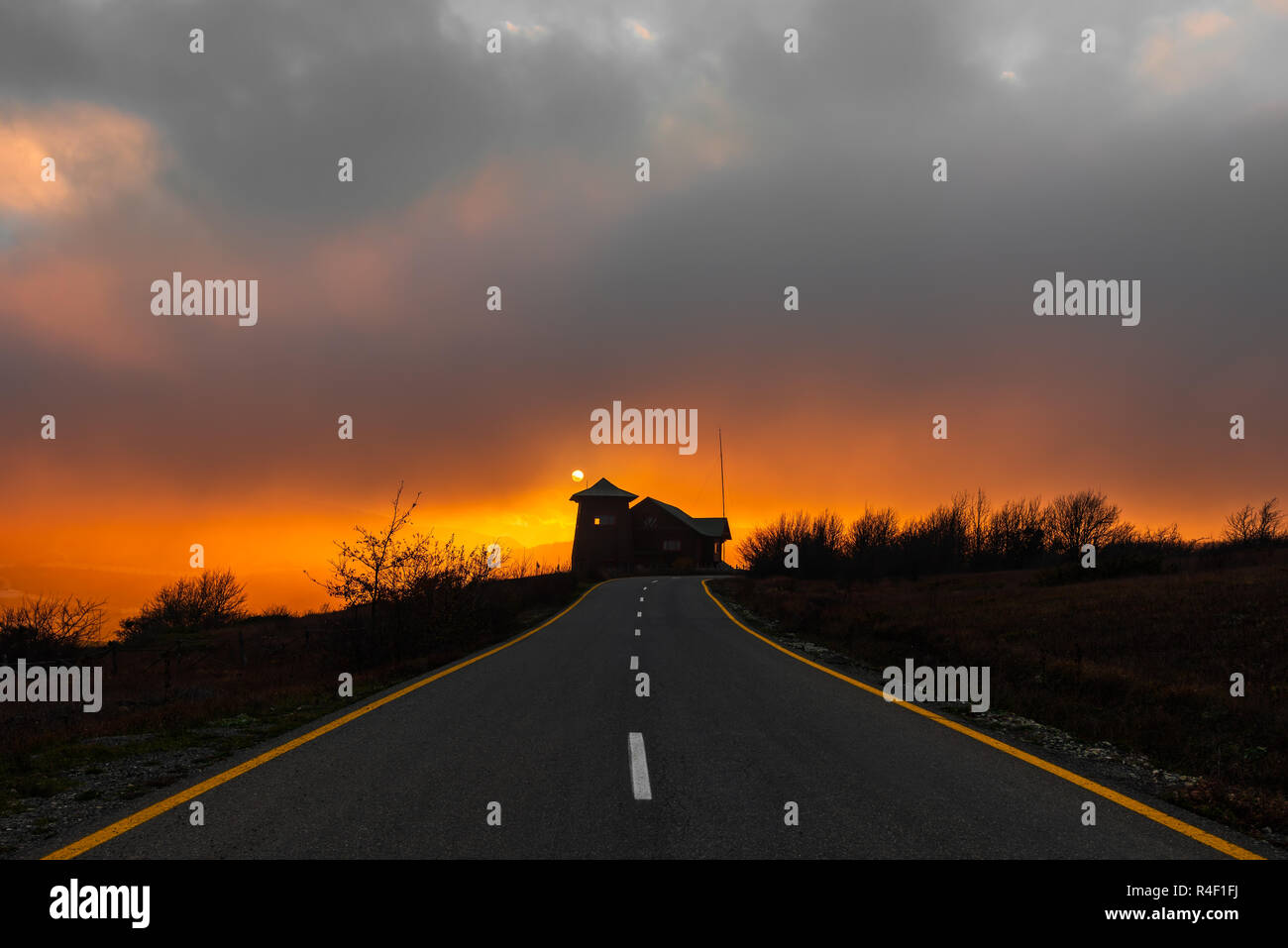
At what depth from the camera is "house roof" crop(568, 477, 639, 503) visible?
8403 cm

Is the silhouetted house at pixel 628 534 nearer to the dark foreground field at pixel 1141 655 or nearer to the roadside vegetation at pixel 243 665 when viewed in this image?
the roadside vegetation at pixel 243 665

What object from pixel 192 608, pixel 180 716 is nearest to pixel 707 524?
pixel 192 608

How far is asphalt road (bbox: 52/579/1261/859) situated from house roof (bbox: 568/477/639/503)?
7477cm

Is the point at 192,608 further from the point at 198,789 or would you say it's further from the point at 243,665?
the point at 198,789

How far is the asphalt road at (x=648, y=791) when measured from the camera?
158 inches

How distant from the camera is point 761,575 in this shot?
56.6 m

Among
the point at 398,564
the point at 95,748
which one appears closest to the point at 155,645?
the point at 398,564

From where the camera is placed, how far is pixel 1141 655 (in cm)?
1357

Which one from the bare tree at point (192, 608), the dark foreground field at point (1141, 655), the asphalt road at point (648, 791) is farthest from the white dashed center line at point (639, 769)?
the bare tree at point (192, 608)

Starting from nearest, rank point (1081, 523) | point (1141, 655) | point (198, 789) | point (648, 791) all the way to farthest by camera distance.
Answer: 1. point (648, 791)
2. point (198, 789)
3. point (1141, 655)
4. point (1081, 523)

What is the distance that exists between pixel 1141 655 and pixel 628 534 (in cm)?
7119

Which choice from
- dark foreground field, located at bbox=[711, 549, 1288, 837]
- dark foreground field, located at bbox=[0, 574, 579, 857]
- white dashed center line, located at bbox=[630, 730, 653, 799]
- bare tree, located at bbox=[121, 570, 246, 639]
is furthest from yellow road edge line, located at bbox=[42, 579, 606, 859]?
bare tree, located at bbox=[121, 570, 246, 639]

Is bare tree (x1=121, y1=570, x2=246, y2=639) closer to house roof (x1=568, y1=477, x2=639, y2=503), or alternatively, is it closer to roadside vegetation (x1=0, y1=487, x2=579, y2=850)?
roadside vegetation (x1=0, y1=487, x2=579, y2=850)
